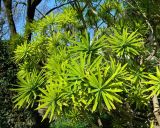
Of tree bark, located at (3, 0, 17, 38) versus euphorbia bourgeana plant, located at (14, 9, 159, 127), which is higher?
tree bark, located at (3, 0, 17, 38)

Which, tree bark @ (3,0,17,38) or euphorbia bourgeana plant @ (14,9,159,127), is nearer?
euphorbia bourgeana plant @ (14,9,159,127)

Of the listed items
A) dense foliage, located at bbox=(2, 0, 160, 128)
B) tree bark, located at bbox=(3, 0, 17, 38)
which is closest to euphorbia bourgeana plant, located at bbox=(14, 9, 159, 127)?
dense foliage, located at bbox=(2, 0, 160, 128)

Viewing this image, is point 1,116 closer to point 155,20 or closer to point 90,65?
point 155,20

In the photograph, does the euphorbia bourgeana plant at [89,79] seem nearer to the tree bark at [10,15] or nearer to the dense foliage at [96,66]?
the dense foliage at [96,66]

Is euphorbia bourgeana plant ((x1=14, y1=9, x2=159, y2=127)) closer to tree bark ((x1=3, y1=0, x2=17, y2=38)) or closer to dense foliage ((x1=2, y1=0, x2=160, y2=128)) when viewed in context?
dense foliage ((x1=2, y1=0, x2=160, y2=128))

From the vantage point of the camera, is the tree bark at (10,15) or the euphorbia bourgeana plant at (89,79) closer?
the euphorbia bourgeana plant at (89,79)

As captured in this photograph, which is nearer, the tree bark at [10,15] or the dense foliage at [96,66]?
the dense foliage at [96,66]

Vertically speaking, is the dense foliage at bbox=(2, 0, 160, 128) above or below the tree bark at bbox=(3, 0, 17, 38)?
below

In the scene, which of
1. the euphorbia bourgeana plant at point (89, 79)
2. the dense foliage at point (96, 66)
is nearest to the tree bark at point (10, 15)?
the dense foliage at point (96, 66)

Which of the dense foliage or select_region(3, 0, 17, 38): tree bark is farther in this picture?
select_region(3, 0, 17, 38): tree bark

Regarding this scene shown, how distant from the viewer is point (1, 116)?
10.5m

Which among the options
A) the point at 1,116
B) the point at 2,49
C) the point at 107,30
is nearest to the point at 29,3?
the point at 2,49

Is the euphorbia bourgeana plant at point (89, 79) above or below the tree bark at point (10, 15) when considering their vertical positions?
below

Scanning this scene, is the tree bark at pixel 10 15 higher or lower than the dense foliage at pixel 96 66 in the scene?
higher
